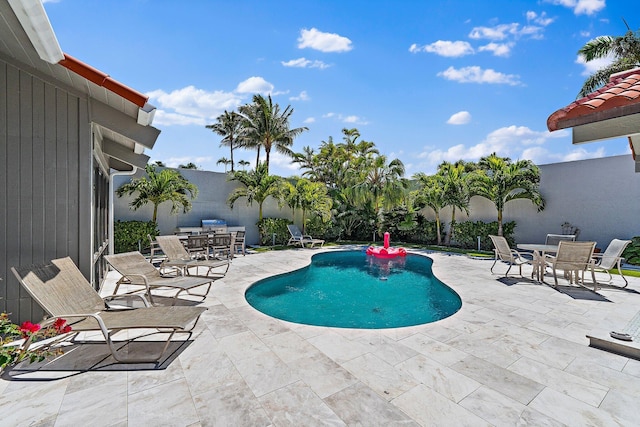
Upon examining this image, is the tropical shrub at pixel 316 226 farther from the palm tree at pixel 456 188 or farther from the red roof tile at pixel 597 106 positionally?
the red roof tile at pixel 597 106

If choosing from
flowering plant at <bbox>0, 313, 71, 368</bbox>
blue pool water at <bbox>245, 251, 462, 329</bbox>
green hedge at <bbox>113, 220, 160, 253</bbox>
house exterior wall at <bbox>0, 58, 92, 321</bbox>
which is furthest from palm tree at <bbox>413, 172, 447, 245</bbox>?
flowering plant at <bbox>0, 313, 71, 368</bbox>

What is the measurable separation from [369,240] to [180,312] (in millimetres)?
16652

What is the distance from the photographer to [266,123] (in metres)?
25.1

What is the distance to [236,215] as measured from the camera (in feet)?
58.0

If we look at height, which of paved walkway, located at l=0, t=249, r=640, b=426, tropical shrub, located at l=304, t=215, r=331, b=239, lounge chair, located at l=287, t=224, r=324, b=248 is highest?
tropical shrub, located at l=304, t=215, r=331, b=239

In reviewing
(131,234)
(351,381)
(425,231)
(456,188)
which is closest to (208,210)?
(131,234)

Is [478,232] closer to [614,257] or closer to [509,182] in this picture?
[509,182]

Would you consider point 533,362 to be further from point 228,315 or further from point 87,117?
point 87,117

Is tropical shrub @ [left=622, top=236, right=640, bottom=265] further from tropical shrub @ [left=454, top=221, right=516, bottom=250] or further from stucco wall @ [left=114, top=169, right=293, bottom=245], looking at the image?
stucco wall @ [left=114, top=169, right=293, bottom=245]

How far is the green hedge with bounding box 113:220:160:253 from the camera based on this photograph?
42.3 ft

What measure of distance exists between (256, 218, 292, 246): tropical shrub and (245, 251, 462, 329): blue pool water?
5.76 meters

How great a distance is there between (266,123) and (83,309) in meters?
22.5

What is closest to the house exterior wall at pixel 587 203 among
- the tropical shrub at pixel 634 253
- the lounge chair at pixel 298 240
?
the tropical shrub at pixel 634 253

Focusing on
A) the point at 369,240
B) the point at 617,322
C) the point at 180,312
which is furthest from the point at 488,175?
the point at 180,312
